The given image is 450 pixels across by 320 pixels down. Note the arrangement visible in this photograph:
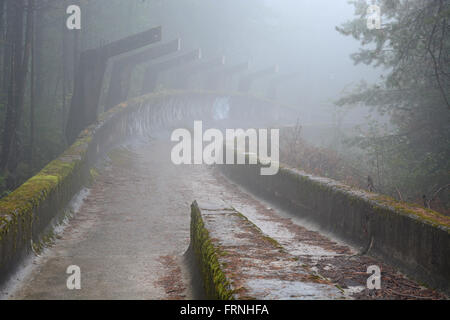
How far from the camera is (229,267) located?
4461 millimetres

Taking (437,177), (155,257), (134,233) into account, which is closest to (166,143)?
(437,177)

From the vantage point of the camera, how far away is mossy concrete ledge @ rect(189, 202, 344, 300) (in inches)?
151

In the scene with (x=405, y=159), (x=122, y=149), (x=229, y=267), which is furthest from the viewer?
(x=122, y=149)

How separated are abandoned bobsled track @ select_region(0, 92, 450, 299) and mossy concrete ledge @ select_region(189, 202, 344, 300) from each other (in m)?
0.01

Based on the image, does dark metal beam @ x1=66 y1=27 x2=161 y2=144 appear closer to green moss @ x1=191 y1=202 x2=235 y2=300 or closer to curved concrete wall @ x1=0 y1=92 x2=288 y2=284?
curved concrete wall @ x1=0 y1=92 x2=288 y2=284

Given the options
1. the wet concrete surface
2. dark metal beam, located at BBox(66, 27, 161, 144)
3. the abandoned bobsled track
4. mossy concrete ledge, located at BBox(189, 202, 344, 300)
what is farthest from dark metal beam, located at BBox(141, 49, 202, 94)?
mossy concrete ledge, located at BBox(189, 202, 344, 300)

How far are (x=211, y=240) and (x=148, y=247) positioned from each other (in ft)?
8.32

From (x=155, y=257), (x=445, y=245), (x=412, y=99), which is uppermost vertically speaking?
(x=412, y=99)

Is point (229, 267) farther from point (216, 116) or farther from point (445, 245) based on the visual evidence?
point (216, 116)

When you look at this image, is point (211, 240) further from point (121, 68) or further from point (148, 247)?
point (121, 68)

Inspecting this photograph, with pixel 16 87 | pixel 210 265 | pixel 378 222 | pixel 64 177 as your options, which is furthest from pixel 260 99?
pixel 210 265

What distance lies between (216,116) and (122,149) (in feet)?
58.2

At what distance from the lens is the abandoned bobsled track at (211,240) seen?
503 centimetres

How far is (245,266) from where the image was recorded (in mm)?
4547
